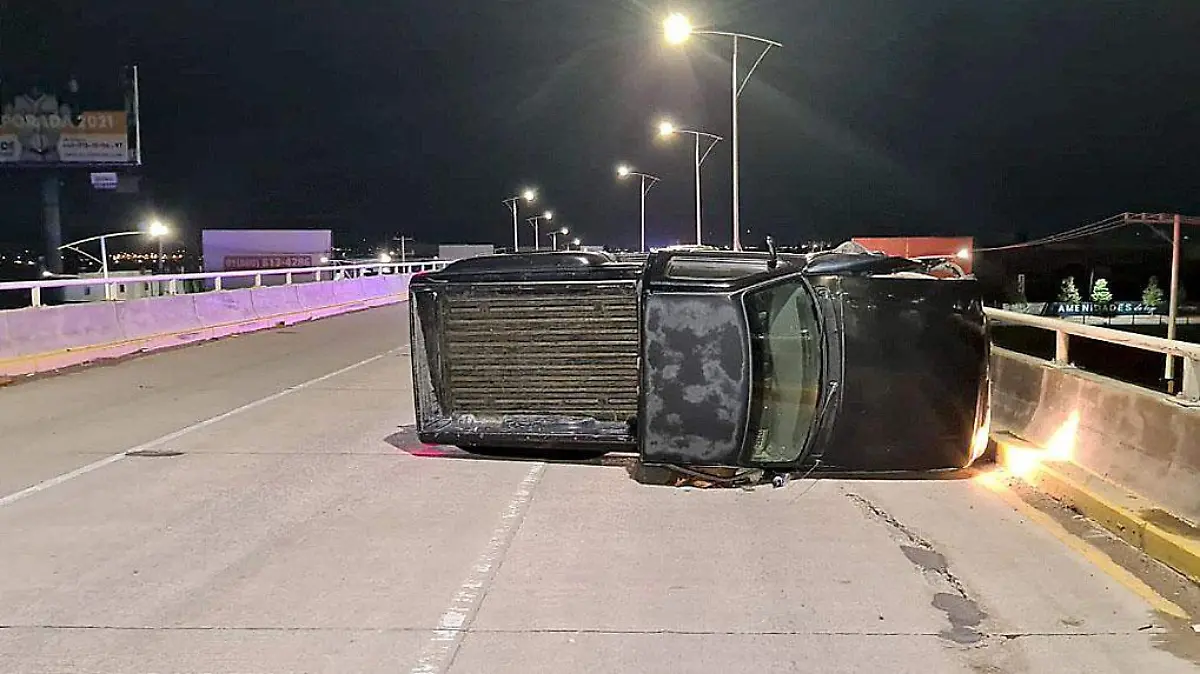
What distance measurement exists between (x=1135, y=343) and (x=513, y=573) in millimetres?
4855

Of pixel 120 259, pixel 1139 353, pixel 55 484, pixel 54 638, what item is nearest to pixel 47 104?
pixel 55 484

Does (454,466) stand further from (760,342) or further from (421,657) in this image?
(421,657)

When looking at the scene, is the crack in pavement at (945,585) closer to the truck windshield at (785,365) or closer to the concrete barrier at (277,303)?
the truck windshield at (785,365)

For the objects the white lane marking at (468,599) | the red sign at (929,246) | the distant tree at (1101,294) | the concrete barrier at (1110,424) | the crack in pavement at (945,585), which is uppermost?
the red sign at (929,246)

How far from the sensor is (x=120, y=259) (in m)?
144

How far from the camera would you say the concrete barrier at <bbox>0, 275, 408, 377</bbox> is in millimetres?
17516

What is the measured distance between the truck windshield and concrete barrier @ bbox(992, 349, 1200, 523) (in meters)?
2.27

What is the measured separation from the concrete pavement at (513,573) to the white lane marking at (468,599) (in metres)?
0.02

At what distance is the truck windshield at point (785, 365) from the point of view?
727 centimetres

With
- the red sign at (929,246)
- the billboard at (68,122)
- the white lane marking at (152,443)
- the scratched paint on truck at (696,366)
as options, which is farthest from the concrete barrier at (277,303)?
the billboard at (68,122)

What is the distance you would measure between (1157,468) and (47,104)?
69465 mm

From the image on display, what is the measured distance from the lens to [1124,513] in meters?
7.28

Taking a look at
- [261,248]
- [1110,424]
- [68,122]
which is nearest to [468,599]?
[1110,424]

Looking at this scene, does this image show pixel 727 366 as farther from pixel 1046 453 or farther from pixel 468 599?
pixel 1046 453
